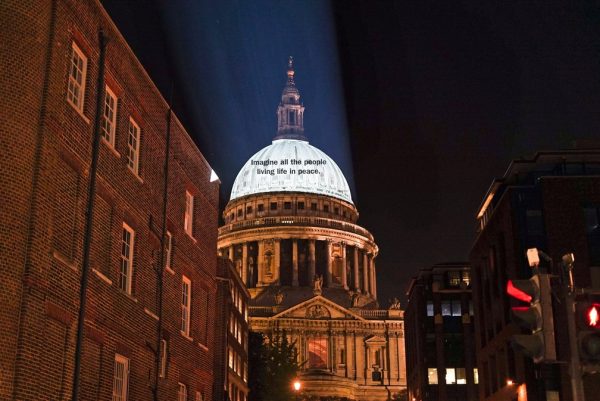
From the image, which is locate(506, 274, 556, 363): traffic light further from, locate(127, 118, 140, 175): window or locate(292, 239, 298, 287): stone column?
locate(292, 239, 298, 287): stone column

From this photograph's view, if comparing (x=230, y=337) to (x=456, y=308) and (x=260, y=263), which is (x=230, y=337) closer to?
(x=456, y=308)

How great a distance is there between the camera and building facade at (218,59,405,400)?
145m

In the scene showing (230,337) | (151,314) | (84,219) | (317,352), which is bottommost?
(151,314)

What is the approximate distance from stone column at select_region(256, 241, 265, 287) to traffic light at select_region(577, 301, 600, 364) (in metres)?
151

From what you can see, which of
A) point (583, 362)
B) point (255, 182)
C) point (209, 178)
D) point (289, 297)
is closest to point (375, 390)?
point (289, 297)

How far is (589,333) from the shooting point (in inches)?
542

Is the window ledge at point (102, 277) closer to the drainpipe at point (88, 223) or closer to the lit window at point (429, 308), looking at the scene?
the drainpipe at point (88, 223)

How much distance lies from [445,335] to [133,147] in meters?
56.8

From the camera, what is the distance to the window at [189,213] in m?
39.2

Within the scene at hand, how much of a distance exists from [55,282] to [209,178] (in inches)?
779

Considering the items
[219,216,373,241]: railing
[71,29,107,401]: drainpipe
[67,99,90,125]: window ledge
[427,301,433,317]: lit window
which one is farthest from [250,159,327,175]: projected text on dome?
[67,99,90,125]: window ledge

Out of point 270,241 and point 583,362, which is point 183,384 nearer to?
point 583,362

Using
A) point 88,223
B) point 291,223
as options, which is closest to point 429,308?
point 88,223

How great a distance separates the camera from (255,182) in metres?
186
